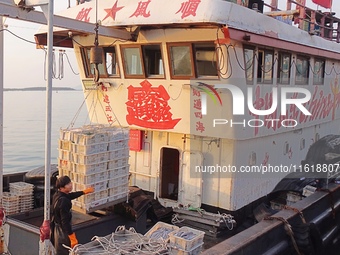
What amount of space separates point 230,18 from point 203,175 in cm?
329

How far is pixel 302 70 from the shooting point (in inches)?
401

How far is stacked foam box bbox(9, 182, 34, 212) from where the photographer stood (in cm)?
802

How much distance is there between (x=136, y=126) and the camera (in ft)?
29.8

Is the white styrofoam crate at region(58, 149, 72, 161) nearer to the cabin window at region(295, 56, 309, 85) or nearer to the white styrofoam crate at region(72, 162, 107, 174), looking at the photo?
the white styrofoam crate at region(72, 162, 107, 174)

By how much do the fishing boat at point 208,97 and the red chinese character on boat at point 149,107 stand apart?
0.07 ft

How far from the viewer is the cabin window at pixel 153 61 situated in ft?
27.7

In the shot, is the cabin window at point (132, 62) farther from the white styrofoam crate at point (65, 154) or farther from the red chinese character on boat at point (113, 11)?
the white styrofoam crate at point (65, 154)

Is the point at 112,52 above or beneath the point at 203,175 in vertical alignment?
above

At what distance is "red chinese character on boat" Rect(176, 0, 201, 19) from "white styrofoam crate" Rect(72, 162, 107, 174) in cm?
300

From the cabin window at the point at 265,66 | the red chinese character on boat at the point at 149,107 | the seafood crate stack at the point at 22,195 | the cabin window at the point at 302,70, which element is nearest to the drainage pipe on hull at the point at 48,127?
the seafood crate stack at the point at 22,195

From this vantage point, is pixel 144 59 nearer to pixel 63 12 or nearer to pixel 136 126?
pixel 136 126

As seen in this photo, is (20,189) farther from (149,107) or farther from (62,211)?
(149,107)

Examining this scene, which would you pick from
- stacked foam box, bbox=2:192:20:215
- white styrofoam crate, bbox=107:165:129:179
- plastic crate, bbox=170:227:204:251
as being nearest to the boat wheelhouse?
white styrofoam crate, bbox=107:165:129:179

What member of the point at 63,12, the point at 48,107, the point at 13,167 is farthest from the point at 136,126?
the point at 13,167
